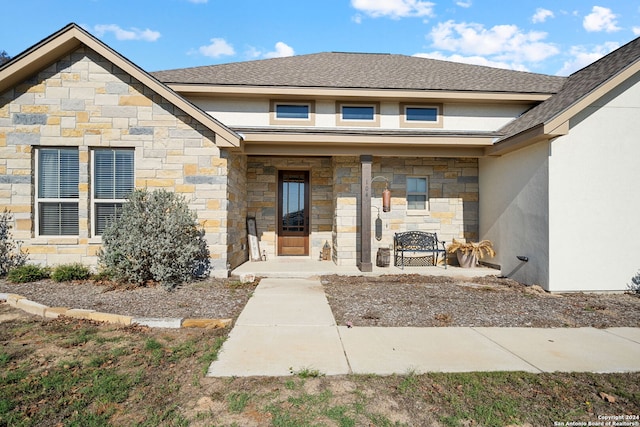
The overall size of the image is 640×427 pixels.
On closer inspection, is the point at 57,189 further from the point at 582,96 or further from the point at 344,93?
the point at 582,96

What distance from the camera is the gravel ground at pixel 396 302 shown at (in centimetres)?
514

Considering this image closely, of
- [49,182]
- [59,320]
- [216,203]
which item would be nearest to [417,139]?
[216,203]

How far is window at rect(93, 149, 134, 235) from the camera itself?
295 inches

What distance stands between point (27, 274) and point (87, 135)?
10.3ft

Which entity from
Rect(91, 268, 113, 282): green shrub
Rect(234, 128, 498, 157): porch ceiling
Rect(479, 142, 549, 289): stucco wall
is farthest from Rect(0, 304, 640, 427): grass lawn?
Rect(234, 128, 498, 157): porch ceiling

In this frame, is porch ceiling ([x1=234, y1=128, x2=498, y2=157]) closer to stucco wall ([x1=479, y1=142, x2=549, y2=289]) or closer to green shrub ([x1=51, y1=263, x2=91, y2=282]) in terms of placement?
stucco wall ([x1=479, y1=142, x2=549, y2=289])

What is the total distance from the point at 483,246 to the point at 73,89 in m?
10.6

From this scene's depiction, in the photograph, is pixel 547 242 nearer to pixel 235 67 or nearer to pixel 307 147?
pixel 307 147

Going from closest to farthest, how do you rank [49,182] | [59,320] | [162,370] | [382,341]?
[162,370]
[382,341]
[59,320]
[49,182]

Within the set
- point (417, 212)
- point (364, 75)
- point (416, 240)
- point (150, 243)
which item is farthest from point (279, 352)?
point (364, 75)

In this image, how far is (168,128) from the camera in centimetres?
750

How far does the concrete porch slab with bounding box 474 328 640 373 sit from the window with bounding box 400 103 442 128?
6.72 meters

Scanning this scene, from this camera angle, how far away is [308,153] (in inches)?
340

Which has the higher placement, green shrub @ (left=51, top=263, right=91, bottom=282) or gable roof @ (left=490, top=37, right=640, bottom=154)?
gable roof @ (left=490, top=37, right=640, bottom=154)
